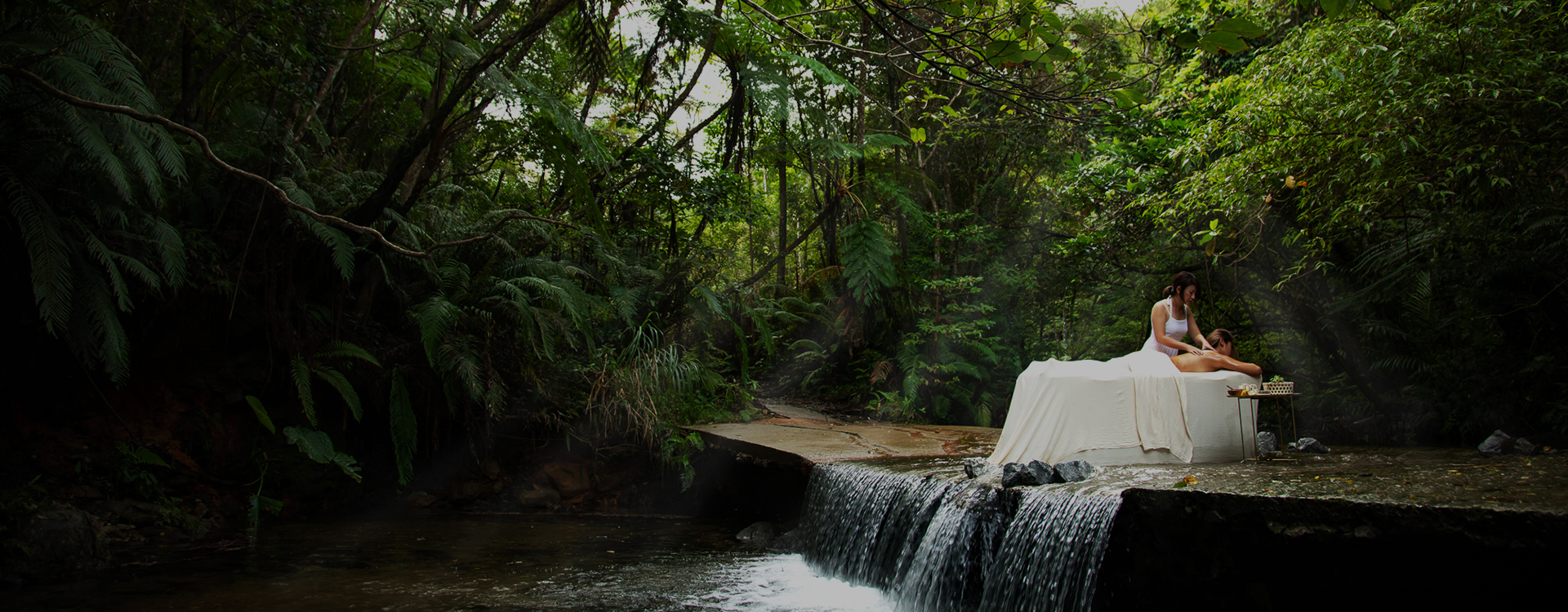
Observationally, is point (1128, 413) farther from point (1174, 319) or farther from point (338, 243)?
point (338, 243)

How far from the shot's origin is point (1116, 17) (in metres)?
11.8

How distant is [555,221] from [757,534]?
2.66 metres

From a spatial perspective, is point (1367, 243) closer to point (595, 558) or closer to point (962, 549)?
point (962, 549)

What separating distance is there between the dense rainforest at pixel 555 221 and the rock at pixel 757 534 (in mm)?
831

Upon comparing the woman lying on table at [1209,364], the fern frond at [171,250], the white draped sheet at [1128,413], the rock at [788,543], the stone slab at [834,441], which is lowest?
the rock at [788,543]

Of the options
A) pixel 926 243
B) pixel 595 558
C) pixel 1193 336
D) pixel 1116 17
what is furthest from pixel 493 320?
pixel 1116 17

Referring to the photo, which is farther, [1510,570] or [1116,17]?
[1116,17]

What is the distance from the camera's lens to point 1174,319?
512 centimetres

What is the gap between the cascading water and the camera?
2.99m

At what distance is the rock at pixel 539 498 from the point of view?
6.26 m

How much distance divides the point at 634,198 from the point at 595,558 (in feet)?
14.4

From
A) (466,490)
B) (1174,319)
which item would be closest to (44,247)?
(466,490)

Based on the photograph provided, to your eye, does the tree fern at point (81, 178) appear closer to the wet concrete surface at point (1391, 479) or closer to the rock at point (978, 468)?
the rock at point (978, 468)

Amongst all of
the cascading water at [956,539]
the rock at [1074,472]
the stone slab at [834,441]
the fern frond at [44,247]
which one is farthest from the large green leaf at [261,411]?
the rock at [1074,472]
